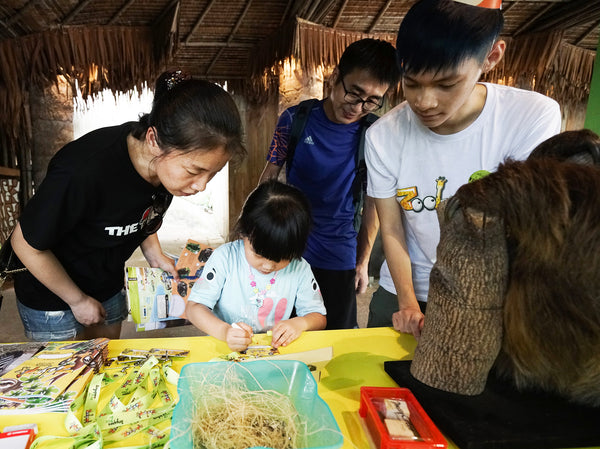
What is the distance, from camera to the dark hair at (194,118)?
3.41 ft

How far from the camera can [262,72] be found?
3.71 metres

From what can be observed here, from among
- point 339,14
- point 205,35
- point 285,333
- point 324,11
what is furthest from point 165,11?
point 285,333

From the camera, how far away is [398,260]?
1166 mm

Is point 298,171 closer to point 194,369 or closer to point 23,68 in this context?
point 194,369

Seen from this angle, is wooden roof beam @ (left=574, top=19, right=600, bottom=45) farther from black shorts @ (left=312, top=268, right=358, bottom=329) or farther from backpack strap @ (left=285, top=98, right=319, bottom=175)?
black shorts @ (left=312, top=268, right=358, bottom=329)

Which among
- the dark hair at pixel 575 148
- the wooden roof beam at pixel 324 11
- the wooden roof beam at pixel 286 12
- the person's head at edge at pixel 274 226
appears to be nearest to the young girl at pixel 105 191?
the person's head at edge at pixel 274 226

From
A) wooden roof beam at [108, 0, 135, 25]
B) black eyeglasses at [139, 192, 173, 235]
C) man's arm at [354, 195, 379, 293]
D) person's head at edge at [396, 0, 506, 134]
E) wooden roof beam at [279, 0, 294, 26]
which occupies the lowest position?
man's arm at [354, 195, 379, 293]

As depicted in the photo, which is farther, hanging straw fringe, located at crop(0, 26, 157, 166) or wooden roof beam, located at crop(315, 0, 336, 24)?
hanging straw fringe, located at crop(0, 26, 157, 166)

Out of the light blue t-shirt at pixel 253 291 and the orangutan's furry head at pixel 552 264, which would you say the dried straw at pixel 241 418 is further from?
the light blue t-shirt at pixel 253 291

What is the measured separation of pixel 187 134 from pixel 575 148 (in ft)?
3.00

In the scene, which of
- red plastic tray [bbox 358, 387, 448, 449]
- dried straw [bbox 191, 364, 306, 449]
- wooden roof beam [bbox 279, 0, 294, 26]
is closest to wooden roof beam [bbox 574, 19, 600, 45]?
wooden roof beam [bbox 279, 0, 294, 26]

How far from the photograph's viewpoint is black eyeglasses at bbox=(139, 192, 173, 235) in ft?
4.20

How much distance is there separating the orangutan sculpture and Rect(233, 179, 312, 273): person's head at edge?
0.56 metres

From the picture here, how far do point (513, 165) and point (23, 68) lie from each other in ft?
12.6
